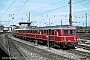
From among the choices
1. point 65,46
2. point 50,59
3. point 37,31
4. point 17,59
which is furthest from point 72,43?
point 17,59

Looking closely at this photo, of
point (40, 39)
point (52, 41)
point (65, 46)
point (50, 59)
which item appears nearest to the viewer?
point (50, 59)

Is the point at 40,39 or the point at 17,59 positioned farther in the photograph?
the point at 40,39

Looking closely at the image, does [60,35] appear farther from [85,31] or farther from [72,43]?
[85,31]

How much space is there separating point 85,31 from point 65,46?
61217 mm

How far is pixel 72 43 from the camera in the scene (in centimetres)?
2288

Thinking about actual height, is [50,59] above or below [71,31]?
below

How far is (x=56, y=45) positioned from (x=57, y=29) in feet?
6.85

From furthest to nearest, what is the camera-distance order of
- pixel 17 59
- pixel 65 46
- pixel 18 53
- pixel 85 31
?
pixel 85 31
pixel 65 46
pixel 18 53
pixel 17 59

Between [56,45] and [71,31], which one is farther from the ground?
[71,31]

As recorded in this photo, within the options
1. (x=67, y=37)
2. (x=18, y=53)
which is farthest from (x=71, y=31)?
(x=18, y=53)

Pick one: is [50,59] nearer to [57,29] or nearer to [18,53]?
[18,53]

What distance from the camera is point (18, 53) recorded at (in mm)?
12352

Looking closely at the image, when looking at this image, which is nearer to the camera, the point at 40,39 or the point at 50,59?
the point at 50,59

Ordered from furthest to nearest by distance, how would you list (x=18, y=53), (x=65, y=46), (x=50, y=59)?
1. (x=65, y=46)
2. (x=50, y=59)
3. (x=18, y=53)
